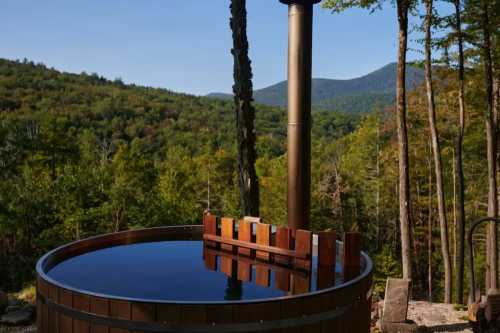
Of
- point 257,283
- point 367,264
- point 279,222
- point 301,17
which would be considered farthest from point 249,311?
point 279,222

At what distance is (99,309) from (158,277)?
0.76 metres

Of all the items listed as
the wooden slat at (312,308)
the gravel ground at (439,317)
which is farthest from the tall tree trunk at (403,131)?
the wooden slat at (312,308)

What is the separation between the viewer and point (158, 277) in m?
3.27

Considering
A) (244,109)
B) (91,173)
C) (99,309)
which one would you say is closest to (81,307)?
(99,309)

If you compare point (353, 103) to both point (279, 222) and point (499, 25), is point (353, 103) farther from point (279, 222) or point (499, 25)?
point (499, 25)

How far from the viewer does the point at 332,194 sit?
992 inches

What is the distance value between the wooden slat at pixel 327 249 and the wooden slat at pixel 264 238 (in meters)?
0.45

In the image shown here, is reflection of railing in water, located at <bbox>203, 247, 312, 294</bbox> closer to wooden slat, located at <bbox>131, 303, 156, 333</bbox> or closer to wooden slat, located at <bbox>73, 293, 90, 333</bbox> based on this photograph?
wooden slat, located at <bbox>131, 303, 156, 333</bbox>

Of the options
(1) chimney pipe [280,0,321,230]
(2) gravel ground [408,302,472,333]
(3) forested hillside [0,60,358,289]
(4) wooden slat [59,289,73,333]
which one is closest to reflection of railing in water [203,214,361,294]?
(1) chimney pipe [280,0,321,230]

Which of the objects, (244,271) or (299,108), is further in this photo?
(299,108)

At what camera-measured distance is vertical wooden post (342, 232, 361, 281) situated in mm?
3547

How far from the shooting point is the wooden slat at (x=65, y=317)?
265 cm

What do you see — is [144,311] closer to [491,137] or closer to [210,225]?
[210,225]

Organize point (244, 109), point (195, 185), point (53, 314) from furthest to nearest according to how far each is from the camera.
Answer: point (195, 185) → point (244, 109) → point (53, 314)
